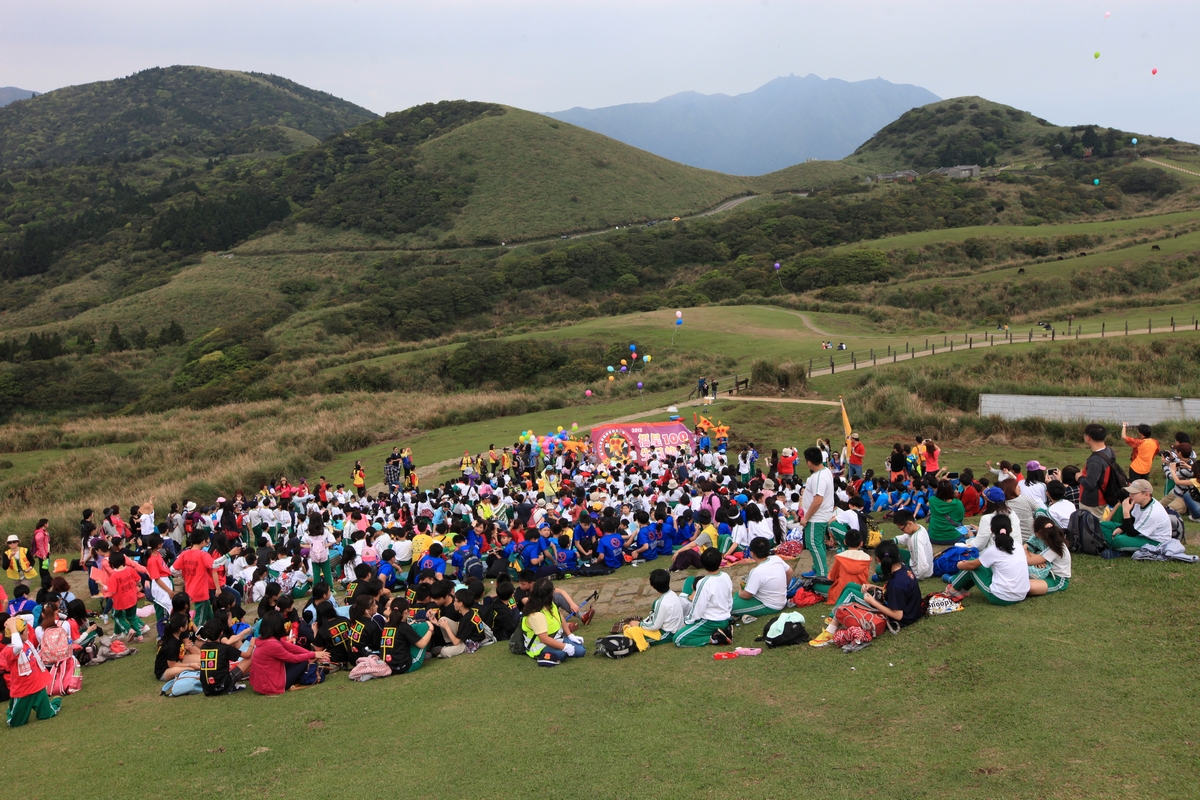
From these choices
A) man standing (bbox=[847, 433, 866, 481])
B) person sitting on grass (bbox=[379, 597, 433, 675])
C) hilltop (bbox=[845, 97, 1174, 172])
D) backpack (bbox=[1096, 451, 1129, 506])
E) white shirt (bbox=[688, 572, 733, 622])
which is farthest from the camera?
hilltop (bbox=[845, 97, 1174, 172])

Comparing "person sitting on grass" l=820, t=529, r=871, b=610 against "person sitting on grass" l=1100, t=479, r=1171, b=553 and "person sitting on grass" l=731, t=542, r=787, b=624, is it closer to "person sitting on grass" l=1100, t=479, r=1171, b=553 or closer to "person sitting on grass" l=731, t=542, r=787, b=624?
"person sitting on grass" l=731, t=542, r=787, b=624

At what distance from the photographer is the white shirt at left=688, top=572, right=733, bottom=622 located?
7961 millimetres

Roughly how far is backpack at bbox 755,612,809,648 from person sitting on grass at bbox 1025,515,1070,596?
2306 mm

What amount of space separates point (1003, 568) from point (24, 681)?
9.54 m

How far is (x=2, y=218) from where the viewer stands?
4144 inches

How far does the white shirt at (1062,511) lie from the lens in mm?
8906

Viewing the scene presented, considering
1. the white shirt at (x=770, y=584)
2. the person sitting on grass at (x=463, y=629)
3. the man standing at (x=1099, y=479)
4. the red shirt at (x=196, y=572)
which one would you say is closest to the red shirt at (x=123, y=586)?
the red shirt at (x=196, y=572)

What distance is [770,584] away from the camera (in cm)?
837

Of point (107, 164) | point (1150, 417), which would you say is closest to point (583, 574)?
point (1150, 417)

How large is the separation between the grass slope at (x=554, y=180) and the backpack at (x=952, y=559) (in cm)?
7955

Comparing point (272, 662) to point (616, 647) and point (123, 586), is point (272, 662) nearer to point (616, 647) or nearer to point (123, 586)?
point (616, 647)

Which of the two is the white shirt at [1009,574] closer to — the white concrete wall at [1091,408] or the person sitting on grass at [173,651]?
the person sitting on grass at [173,651]

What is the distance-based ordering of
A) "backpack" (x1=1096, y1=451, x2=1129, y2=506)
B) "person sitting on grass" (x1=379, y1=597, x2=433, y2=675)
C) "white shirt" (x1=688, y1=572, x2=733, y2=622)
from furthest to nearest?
"backpack" (x1=1096, y1=451, x2=1129, y2=506), "person sitting on grass" (x1=379, y1=597, x2=433, y2=675), "white shirt" (x1=688, y1=572, x2=733, y2=622)

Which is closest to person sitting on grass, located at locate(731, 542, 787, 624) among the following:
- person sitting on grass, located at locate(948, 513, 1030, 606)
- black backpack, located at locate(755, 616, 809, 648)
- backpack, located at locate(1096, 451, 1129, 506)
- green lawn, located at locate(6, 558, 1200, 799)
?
green lawn, located at locate(6, 558, 1200, 799)
